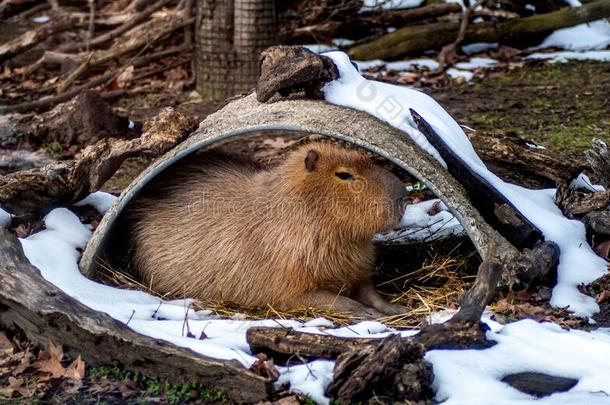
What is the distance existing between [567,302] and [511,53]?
18.5 feet

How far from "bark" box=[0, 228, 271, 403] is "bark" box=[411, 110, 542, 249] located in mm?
1655

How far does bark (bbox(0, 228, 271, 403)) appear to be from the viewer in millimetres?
3529

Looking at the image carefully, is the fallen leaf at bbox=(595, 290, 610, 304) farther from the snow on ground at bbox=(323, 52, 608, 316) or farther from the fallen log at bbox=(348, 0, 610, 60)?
the fallen log at bbox=(348, 0, 610, 60)

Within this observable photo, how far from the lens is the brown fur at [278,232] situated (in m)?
4.66

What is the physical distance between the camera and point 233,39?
827cm

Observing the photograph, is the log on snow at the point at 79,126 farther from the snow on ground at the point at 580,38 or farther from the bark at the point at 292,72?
the snow on ground at the point at 580,38

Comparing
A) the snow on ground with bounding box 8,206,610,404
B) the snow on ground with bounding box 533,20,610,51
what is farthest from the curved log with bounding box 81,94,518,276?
the snow on ground with bounding box 533,20,610,51

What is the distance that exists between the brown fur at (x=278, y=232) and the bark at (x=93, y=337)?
0.93 metres

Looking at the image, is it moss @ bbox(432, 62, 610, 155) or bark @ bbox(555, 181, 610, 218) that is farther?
moss @ bbox(432, 62, 610, 155)

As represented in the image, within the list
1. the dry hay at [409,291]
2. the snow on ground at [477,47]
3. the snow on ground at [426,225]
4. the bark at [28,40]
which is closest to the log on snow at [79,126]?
the bark at [28,40]

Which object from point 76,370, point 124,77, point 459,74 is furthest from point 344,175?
point 124,77

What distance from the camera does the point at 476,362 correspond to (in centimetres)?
362

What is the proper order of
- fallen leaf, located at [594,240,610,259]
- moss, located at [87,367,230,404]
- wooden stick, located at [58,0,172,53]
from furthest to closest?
wooden stick, located at [58,0,172,53], fallen leaf, located at [594,240,610,259], moss, located at [87,367,230,404]

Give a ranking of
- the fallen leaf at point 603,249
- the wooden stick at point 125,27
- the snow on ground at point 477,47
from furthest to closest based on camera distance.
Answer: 1. the snow on ground at point 477,47
2. the wooden stick at point 125,27
3. the fallen leaf at point 603,249
